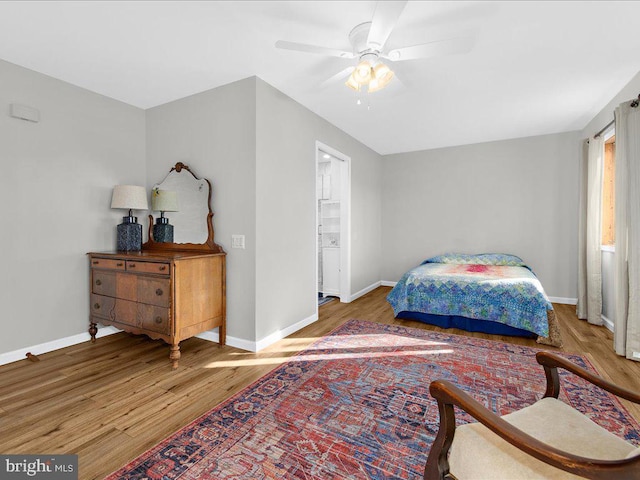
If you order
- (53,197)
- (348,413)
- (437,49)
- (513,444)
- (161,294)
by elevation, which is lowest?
(348,413)

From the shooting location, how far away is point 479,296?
3426 mm

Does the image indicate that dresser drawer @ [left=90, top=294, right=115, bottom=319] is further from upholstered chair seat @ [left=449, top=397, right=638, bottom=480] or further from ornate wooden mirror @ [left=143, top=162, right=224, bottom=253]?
upholstered chair seat @ [left=449, top=397, right=638, bottom=480]

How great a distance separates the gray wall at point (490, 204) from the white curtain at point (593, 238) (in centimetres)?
91

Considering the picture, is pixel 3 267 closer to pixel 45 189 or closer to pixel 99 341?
pixel 45 189

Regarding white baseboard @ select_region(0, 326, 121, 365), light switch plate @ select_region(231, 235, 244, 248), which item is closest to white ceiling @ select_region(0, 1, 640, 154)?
light switch plate @ select_region(231, 235, 244, 248)

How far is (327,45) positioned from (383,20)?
74 cm

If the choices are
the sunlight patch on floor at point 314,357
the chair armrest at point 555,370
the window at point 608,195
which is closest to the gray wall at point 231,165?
the sunlight patch on floor at point 314,357

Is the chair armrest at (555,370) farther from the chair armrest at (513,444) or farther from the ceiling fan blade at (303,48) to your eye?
the ceiling fan blade at (303,48)

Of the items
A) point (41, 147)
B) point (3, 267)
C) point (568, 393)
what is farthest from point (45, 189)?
point (568, 393)

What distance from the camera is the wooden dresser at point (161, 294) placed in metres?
2.53

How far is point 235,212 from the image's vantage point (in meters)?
2.97

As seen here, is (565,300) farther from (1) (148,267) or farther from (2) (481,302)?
(1) (148,267)

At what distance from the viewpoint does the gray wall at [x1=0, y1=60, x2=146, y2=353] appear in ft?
8.61

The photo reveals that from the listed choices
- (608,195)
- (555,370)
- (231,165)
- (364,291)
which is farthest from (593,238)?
(231,165)
